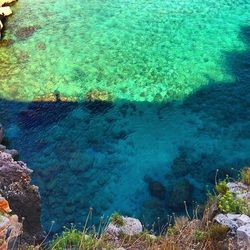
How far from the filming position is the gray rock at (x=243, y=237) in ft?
19.9

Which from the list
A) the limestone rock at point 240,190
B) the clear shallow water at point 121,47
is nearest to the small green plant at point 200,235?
the limestone rock at point 240,190

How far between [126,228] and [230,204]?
6.38ft

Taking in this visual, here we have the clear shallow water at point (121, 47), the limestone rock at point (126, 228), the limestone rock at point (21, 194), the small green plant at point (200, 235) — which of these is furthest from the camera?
the clear shallow water at point (121, 47)

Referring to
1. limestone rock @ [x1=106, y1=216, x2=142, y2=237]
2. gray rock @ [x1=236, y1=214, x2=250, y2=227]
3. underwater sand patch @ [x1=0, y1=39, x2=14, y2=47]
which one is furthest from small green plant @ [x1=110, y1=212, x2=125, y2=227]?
underwater sand patch @ [x1=0, y1=39, x2=14, y2=47]

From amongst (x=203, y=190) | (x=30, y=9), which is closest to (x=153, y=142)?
(x=203, y=190)

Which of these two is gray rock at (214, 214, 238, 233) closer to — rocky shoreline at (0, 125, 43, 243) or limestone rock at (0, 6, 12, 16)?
rocky shoreline at (0, 125, 43, 243)

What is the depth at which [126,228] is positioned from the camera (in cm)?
754

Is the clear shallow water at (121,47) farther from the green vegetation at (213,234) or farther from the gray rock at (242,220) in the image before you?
the green vegetation at (213,234)

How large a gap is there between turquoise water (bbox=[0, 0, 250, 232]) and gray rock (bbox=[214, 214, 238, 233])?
282 cm

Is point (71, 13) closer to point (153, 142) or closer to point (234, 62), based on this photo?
point (234, 62)

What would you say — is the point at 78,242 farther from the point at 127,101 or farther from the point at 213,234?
the point at 127,101

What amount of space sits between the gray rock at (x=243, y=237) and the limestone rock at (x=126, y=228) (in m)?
1.89

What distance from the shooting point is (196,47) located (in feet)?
52.7

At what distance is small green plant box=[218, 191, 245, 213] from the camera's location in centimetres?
714
